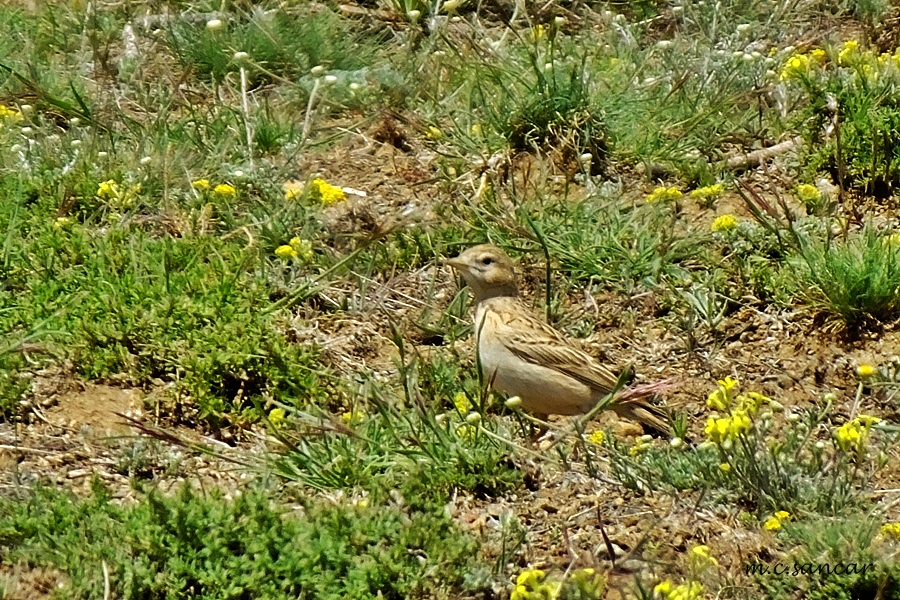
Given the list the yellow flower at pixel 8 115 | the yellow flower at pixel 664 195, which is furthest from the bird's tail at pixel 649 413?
the yellow flower at pixel 8 115

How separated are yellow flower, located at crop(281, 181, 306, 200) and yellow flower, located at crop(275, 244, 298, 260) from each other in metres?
0.46

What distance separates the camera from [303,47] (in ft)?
33.4

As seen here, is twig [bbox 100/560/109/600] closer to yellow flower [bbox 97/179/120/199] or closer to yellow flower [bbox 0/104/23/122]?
yellow flower [bbox 97/179/120/199]

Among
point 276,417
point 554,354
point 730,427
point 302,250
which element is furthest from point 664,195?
point 730,427

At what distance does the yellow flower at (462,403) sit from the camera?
21.5ft

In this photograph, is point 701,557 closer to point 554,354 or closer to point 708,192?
point 554,354

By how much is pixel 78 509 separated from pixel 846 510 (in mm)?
2899

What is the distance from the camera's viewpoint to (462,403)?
21.9ft

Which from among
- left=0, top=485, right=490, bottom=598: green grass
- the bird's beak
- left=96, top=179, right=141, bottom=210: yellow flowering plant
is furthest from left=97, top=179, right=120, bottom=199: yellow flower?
left=0, top=485, right=490, bottom=598: green grass

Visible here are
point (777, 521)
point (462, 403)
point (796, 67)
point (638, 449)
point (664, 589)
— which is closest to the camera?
point (664, 589)

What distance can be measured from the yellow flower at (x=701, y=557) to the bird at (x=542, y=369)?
1.54 meters

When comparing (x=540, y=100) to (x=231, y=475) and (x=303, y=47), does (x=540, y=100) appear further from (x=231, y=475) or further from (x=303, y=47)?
(x=231, y=475)

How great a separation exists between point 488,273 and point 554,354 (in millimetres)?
656

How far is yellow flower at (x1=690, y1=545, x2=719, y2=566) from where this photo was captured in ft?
16.8
